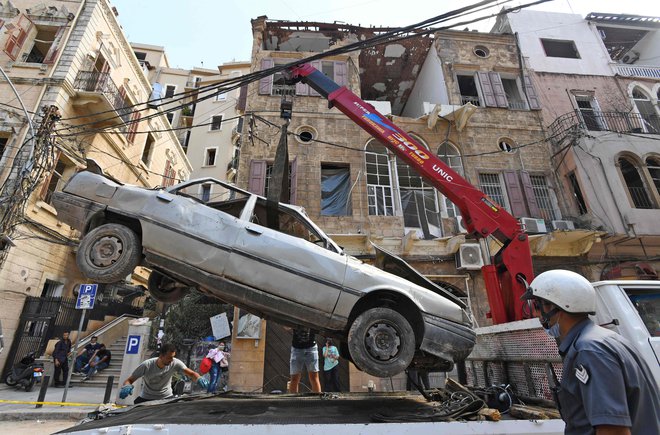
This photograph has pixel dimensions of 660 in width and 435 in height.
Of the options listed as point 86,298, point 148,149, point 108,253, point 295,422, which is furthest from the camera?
point 148,149

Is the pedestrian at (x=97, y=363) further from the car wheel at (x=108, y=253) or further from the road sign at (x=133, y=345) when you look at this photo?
the car wheel at (x=108, y=253)

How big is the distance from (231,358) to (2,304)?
8345mm

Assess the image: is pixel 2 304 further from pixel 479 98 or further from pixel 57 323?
pixel 479 98

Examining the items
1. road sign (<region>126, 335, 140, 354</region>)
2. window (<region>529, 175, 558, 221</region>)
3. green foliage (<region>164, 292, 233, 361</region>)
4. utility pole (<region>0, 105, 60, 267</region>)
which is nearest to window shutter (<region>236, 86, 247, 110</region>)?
utility pole (<region>0, 105, 60, 267</region>)

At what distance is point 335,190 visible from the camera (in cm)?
1274

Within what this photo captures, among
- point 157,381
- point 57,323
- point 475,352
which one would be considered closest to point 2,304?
point 57,323

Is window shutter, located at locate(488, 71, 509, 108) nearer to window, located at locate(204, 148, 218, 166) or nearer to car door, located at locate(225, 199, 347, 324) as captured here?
car door, located at locate(225, 199, 347, 324)

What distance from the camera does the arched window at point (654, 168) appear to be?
1330 centimetres

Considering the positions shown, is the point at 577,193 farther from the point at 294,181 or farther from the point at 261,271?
the point at 261,271

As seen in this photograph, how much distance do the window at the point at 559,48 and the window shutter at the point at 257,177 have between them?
1533cm

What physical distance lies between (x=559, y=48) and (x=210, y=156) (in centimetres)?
2677

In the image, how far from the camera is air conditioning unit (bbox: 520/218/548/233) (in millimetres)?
11633

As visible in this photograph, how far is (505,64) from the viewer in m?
16.0

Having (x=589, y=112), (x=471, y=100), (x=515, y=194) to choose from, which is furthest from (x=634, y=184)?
(x=471, y=100)
